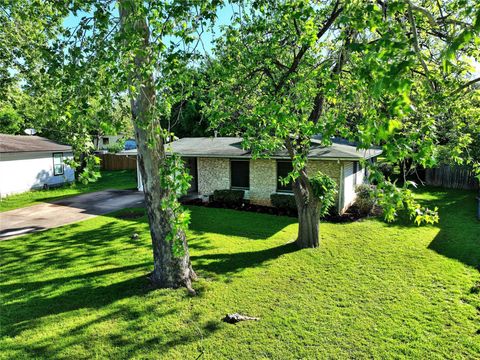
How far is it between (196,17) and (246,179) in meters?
10.0

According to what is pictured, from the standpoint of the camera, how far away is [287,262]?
25.9ft

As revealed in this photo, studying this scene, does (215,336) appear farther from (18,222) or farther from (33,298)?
(18,222)

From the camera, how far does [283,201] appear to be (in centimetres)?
1301

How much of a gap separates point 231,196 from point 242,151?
215cm

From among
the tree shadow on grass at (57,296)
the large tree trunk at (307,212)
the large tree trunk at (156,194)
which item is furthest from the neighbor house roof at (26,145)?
the large tree trunk at (307,212)

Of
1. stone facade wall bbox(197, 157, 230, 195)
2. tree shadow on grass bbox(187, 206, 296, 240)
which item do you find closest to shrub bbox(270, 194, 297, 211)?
tree shadow on grass bbox(187, 206, 296, 240)

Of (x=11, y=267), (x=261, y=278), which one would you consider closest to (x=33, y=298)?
(x=11, y=267)

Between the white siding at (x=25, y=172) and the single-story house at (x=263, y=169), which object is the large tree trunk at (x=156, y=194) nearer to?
the single-story house at (x=263, y=169)

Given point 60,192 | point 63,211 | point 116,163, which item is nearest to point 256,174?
point 63,211

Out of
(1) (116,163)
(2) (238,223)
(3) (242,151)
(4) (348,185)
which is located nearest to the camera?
(2) (238,223)

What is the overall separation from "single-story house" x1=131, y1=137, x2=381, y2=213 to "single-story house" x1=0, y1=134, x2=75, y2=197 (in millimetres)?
7305

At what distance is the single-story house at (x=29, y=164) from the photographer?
56.5 feet

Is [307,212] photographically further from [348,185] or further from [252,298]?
[348,185]

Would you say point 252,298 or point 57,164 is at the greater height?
point 57,164
